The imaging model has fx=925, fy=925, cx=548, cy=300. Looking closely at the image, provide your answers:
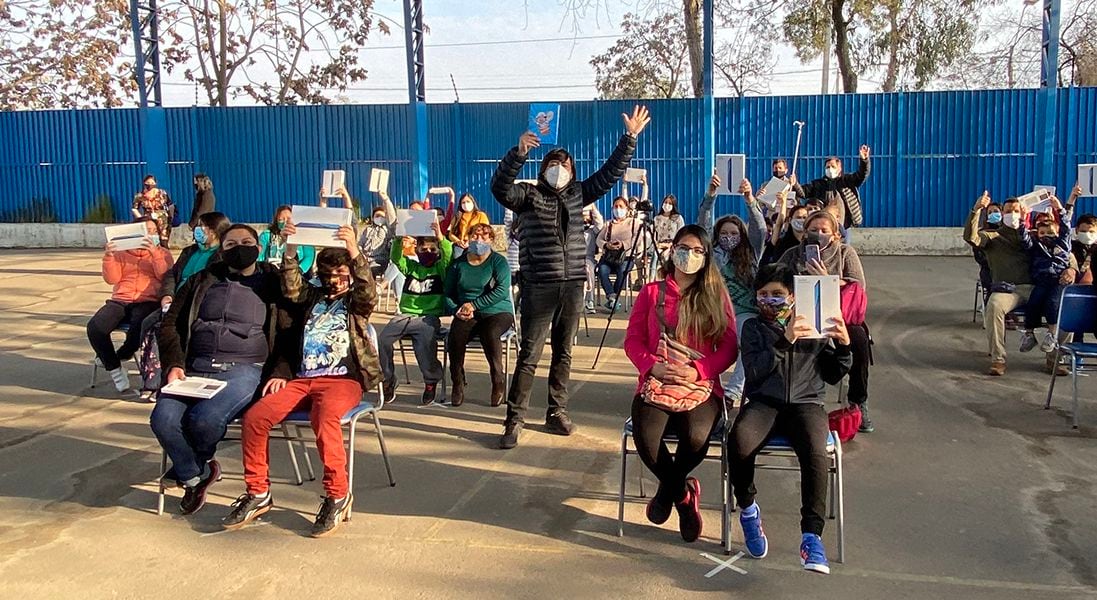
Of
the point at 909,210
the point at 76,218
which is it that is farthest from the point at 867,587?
the point at 76,218

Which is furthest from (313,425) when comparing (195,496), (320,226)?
(320,226)

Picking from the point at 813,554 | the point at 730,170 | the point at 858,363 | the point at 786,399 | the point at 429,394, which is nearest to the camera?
the point at 813,554

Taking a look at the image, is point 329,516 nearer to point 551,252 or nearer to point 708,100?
point 551,252

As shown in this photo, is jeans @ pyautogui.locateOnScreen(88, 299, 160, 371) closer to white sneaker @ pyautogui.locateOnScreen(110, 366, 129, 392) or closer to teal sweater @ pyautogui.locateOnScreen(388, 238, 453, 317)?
white sneaker @ pyautogui.locateOnScreen(110, 366, 129, 392)

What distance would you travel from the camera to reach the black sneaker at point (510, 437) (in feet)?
19.7

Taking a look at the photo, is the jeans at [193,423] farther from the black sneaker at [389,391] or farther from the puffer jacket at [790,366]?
the puffer jacket at [790,366]

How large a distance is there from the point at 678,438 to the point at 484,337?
277 cm

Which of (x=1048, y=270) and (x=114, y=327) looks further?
(x=1048, y=270)

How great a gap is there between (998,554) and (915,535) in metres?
0.37

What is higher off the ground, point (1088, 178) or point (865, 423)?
point (1088, 178)

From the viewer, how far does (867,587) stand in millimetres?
3967

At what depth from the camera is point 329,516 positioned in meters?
4.61

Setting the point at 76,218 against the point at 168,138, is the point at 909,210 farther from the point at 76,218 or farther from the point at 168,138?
the point at 76,218

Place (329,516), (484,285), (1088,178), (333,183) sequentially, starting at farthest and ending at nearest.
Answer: (1088,178) → (333,183) → (484,285) → (329,516)
